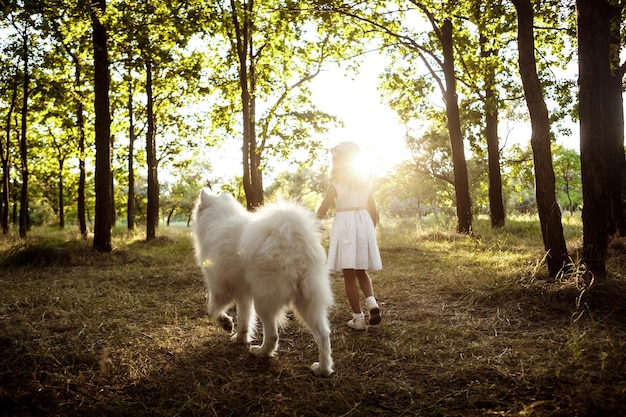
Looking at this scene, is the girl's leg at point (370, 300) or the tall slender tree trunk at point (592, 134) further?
the tall slender tree trunk at point (592, 134)

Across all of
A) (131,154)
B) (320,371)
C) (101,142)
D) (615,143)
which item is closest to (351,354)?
(320,371)

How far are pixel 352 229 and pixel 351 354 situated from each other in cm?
143

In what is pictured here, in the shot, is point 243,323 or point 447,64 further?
point 447,64

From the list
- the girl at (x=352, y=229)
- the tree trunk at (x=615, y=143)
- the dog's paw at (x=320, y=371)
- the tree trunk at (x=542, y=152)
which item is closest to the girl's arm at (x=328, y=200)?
the girl at (x=352, y=229)

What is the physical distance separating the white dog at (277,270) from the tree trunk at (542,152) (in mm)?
3565

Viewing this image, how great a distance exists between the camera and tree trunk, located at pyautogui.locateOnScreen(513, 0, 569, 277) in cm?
554

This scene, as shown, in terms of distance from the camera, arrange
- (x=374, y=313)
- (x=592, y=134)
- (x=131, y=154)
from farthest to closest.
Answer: (x=131, y=154) → (x=592, y=134) → (x=374, y=313)

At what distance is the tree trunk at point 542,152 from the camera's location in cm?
554

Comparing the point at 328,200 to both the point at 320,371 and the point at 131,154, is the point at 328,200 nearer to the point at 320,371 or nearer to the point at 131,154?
the point at 320,371

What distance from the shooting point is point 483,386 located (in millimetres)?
3082

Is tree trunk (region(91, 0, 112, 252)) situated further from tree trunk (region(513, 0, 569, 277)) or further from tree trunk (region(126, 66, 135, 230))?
tree trunk (region(513, 0, 569, 277))

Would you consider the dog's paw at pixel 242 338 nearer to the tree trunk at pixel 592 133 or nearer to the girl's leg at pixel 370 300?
the girl's leg at pixel 370 300

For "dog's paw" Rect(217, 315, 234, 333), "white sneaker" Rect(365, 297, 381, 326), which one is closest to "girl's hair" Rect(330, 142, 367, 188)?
"white sneaker" Rect(365, 297, 381, 326)

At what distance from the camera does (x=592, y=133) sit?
5.14m
